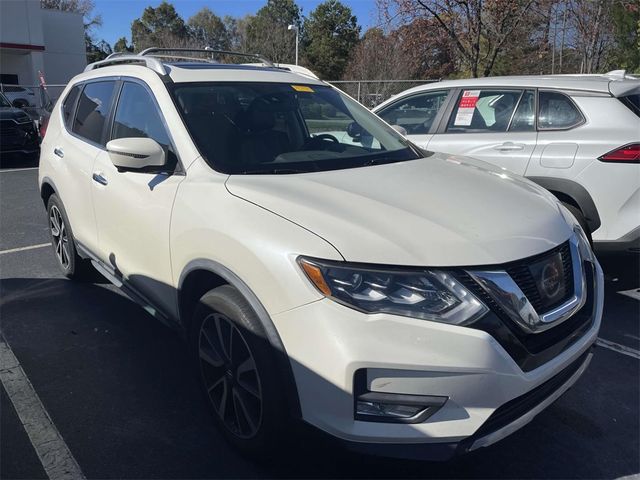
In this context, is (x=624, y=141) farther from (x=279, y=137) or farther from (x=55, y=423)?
(x=55, y=423)

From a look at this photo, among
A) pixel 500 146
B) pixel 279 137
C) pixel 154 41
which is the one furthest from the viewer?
pixel 154 41

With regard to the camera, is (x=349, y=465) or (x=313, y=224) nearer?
(x=313, y=224)

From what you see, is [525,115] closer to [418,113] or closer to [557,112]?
[557,112]

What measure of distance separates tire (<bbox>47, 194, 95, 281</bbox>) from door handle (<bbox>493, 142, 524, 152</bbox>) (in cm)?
374

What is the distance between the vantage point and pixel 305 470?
2.51 meters

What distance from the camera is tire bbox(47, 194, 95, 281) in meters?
4.46

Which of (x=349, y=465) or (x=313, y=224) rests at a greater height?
(x=313, y=224)

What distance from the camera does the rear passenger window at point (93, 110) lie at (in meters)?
3.88

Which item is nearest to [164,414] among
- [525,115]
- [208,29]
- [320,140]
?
[320,140]

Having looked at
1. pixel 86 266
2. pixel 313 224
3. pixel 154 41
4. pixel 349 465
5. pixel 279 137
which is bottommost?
pixel 349 465

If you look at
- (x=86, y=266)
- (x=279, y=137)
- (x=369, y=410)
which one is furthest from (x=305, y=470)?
(x=86, y=266)

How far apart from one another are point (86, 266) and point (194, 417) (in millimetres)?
2294

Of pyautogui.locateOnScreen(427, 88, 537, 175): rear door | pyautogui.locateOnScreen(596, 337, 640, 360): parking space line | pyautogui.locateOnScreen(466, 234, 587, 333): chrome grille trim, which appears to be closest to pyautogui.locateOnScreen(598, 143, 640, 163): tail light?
pyautogui.locateOnScreen(427, 88, 537, 175): rear door

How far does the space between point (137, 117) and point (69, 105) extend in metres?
1.61
